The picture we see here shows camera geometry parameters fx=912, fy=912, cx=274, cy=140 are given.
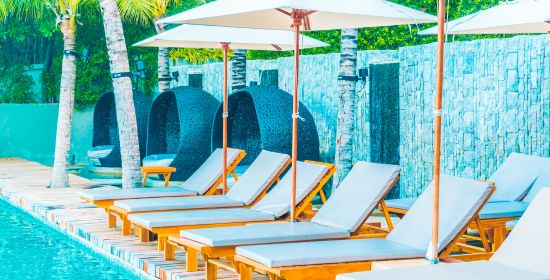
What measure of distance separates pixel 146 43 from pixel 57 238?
2690 millimetres

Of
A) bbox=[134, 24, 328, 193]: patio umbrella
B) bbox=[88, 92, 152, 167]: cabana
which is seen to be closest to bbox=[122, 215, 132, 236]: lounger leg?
bbox=[134, 24, 328, 193]: patio umbrella

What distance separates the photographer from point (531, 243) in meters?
5.56

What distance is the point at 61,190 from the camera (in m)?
14.0

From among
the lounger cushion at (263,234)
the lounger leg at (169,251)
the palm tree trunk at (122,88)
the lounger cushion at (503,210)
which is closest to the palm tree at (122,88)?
the palm tree trunk at (122,88)

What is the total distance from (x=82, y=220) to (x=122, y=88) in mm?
2530

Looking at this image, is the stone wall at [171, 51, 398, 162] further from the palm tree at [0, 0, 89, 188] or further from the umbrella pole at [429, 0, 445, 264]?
the umbrella pole at [429, 0, 445, 264]

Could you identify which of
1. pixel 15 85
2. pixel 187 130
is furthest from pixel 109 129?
pixel 15 85

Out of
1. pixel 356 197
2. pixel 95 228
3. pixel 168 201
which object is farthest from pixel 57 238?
pixel 356 197

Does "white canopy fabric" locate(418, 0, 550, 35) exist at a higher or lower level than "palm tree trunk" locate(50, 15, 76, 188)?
higher

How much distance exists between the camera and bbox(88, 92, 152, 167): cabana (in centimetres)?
1872

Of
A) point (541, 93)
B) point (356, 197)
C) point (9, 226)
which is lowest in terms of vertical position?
point (9, 226)

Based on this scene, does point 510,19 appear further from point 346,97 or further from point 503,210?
point 346,97

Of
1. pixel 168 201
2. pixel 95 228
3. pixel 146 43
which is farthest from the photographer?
pixel 146 43

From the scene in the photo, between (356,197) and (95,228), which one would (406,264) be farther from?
(95,228)
